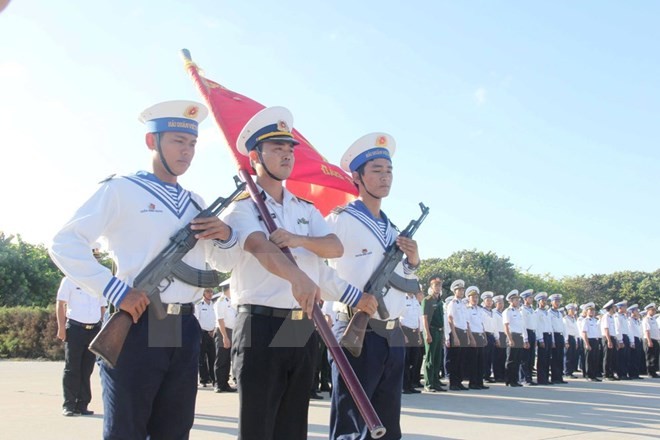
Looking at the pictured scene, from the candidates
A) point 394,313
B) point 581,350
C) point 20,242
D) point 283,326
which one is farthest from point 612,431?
point 20,242

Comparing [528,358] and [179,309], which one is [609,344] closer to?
[528,358]

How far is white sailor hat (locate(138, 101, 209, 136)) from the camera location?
4.03m

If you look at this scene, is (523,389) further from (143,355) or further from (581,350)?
(143,355)

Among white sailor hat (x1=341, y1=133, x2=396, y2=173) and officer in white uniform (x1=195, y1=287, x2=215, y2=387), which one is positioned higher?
white sailor hat (x1=341, y1=133, x2=396, y2=173)

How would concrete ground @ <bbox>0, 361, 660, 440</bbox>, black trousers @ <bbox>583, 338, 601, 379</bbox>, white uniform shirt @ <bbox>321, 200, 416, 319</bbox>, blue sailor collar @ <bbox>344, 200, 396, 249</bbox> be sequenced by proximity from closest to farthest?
1. white uniform shirt @ <bbox>321, 200, 416, 319</bbox>
2. blue sailor collar @ <bbox>344, 200, 396, 249</bbox>
3. concrete ground @ <bbox>0, 361, 660, 440</bbox>
4. black trousers @ <bbox>583, 338, 601, 379</bbox>

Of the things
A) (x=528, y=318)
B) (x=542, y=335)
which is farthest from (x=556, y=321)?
(x=528, y=318)

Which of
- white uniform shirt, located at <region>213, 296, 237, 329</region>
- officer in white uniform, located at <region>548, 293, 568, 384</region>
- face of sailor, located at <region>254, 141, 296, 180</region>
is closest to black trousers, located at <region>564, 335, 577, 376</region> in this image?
officer in white uniform, located at <region>548, 293, 568, 384</region>

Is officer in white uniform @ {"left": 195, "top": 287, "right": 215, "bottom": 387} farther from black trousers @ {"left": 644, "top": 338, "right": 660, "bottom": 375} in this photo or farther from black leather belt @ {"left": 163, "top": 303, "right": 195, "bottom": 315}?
black trousers @ {"left": 644, "top": 338, "right": 660, "bottom": 375}

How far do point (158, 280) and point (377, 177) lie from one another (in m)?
2.13

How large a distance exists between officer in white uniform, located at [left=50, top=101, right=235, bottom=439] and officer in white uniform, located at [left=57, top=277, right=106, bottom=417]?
17.0 ft

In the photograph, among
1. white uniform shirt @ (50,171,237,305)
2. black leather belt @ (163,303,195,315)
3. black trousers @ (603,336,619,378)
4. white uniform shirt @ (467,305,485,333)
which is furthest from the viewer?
black trousers @ (603,336,619,378)

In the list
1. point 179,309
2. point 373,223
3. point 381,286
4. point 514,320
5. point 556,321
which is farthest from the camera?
point 556,321

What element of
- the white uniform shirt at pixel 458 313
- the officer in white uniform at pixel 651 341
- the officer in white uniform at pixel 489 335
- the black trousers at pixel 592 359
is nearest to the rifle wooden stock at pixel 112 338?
the white uniform shirt at pixel 458 313

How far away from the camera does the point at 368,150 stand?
5371 mm
